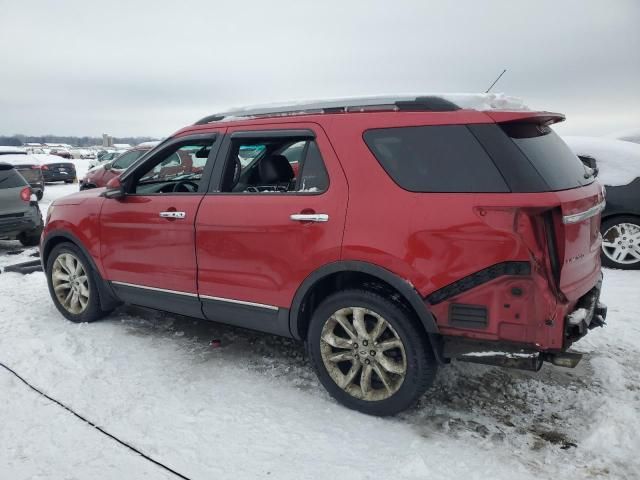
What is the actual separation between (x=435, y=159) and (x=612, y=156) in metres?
5.14

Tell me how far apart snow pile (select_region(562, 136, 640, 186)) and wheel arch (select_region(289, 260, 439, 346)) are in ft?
15.7

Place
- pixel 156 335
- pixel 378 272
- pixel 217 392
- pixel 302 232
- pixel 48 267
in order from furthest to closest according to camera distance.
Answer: pixel 48 267, pixel 156 335, pixel 217 392, pixel 302 232, pixel 378 272

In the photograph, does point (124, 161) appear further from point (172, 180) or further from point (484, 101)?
point (484, 101)

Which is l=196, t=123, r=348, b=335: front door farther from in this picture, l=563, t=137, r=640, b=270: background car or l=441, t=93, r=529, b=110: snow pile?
l=563, t=137, r=640, b=270: background car

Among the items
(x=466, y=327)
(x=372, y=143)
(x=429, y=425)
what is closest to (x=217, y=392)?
(x=429, y=425)

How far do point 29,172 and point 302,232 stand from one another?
12651 millimetres

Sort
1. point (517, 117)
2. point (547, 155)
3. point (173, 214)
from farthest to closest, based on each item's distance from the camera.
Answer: point (173, 214), point (547, 155), point (517, 117)

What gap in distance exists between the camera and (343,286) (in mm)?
3201

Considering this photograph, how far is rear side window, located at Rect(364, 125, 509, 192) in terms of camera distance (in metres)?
2.69

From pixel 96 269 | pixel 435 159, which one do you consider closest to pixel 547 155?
pixel 435 159

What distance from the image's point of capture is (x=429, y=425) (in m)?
3.00

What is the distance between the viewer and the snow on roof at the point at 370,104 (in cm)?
288

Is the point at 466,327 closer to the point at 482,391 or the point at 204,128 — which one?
the point at 482,391

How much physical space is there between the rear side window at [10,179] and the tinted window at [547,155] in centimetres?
772
